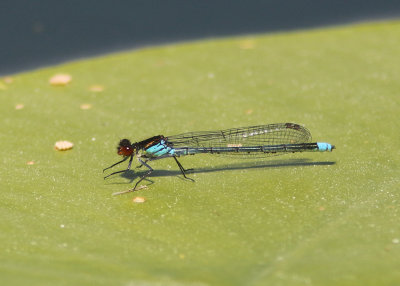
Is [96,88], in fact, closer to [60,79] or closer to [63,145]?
[60,79]

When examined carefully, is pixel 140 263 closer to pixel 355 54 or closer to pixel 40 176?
pixel 40 176

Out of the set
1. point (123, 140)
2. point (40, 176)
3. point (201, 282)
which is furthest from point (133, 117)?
point (201, 282)

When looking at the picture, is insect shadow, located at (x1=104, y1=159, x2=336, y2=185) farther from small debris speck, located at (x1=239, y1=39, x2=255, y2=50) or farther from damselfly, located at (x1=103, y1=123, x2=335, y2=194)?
small debris speck, located at (x1=239, y1=39, x2=255, y2=50)

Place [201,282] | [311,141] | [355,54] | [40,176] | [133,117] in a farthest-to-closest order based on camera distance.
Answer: [355,54] < [133,117] < [311,141] < [40,176] < [201,282]

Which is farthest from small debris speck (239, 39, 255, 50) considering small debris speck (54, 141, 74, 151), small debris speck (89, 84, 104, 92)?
small debris speck (54, 141, 74, 151)

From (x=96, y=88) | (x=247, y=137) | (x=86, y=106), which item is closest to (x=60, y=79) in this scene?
(x=96, y=88)

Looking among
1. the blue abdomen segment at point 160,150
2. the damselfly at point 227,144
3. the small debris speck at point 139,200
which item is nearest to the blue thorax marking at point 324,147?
the damselfly at point 227,144

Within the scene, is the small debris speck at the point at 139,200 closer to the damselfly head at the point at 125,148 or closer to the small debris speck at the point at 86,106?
the damselfly head at the point at 125,148
